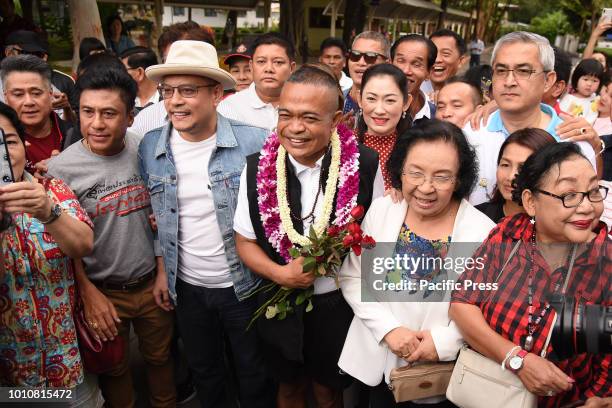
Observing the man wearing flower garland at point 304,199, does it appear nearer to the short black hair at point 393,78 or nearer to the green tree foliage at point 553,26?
the short black hair at point 393,78

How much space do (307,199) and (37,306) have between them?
4.75 ft

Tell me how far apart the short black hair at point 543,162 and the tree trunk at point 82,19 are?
8.18m

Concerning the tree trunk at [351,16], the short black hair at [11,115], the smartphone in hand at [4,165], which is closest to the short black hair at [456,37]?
the short black hair at [11,115]

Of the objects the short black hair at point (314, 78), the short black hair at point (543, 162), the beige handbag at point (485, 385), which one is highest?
the short black hair at point (314, 78)

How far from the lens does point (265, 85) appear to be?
4.17 m

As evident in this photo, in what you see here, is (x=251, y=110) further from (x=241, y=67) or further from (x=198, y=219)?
(x=198, y=219)

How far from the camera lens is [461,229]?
226cm

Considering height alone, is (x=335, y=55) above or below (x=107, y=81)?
above

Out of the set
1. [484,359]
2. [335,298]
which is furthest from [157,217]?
[484,359]

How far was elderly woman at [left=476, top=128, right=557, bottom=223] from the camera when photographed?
2479 millimetres

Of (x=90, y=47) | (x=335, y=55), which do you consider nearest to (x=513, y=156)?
(x=335, y=55)

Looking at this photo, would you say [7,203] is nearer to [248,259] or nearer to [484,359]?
[248,259]

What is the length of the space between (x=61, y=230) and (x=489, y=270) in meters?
1.97

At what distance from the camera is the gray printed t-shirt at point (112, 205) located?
2.75 m
